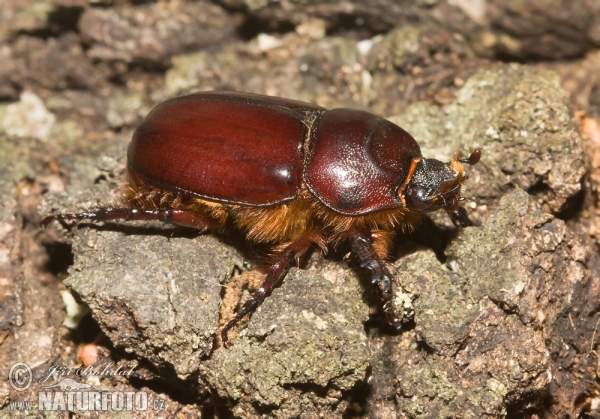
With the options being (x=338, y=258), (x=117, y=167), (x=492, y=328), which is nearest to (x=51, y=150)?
(x=117, y=167)

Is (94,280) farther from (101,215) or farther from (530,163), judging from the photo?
(530,163)

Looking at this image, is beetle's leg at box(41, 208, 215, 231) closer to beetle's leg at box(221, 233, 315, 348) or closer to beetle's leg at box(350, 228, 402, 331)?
beetle's leg at box(221, 233, 315, 348)

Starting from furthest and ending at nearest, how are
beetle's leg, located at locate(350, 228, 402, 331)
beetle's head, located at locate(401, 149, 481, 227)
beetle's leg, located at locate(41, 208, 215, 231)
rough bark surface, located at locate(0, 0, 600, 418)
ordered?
beetle's leg, located at locate(41, 208, 215, 231)
beetle's head, located at locate(401, 149, 481, 227)
beetle's leg, located at locate(350, 228, 402, 331)
rough bark surface, located at locate(0, 0, 600, 418)

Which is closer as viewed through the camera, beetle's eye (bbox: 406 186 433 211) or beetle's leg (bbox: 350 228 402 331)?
beetle's leg (bbox: 350 228 402 331)

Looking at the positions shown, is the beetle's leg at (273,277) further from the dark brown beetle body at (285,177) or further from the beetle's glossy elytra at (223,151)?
the beetle's glossy elytra at (223,151)

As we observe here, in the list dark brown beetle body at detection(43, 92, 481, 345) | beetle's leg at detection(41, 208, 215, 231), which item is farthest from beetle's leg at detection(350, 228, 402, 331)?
beetle's leg at detection(41, 208, 215, 231)

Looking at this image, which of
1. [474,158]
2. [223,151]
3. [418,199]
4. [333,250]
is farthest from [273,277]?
[474,158]

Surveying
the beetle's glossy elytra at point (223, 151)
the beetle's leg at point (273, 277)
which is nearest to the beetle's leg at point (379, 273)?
the beetle's leg at point (273, 277)
